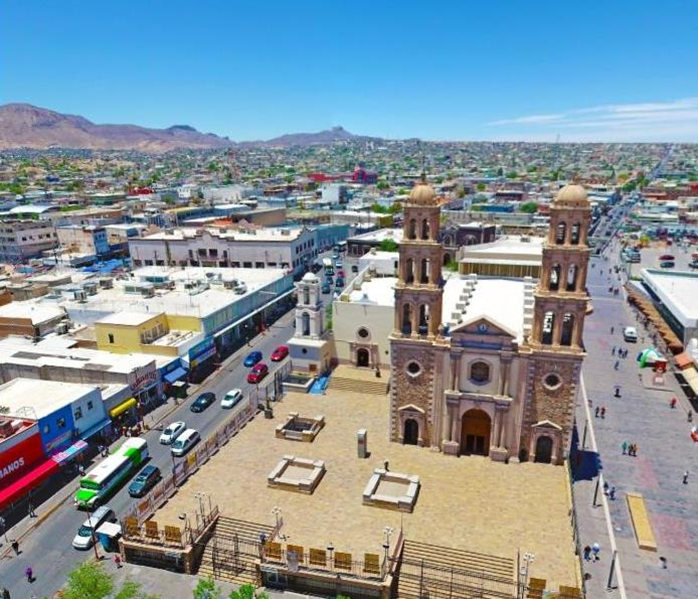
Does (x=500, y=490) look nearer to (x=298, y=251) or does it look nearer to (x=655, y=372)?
(x=655, y=372)

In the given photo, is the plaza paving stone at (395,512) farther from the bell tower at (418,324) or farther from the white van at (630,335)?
the white van at (630,335)

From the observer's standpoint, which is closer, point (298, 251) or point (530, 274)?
point (530, 274)

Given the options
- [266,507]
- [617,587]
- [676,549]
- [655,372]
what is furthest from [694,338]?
[266,507]

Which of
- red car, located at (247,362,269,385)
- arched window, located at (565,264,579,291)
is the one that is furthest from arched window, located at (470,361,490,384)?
red car, located at (247,362,269,385)

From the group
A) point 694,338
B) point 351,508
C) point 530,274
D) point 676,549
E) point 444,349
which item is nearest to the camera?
point 676,549

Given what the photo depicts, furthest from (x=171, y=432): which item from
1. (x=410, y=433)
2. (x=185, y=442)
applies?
(x=410, y=433)

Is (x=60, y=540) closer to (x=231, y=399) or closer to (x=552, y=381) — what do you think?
(x=231, y=399)

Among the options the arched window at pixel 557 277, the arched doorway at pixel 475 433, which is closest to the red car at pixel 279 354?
the arched doorway at pixel 475 433
